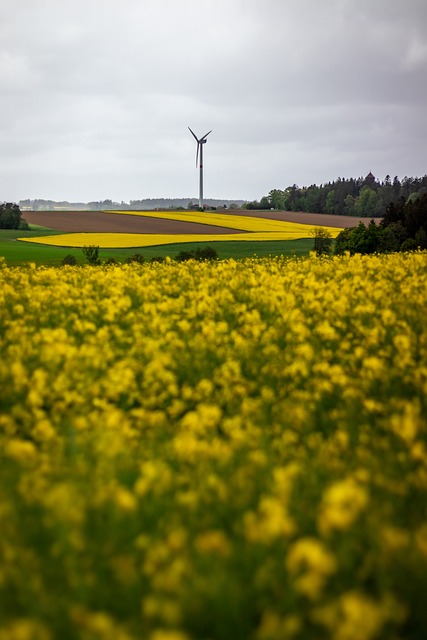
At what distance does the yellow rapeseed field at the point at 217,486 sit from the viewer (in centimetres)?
312

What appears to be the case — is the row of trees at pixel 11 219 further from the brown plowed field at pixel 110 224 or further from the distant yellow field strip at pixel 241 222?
the distant yellow field strip at pixel 241 222

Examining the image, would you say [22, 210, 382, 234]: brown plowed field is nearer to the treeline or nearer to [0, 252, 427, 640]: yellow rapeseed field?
the treeline

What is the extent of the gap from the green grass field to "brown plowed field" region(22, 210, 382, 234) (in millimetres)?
11534

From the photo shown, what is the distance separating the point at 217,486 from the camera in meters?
4.21

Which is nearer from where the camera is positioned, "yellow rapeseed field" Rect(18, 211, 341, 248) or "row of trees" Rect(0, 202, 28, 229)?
"yellow rapeseed field" Rect(18, 211, 341, 248)

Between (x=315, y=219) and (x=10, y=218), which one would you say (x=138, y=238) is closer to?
(x=10, y=218)

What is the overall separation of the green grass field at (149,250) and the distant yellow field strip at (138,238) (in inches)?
91.7

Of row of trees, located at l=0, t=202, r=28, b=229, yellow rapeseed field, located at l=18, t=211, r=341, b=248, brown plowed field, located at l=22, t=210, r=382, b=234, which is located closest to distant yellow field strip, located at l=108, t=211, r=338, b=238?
yellow rapeseed field, located at l=18, t=211, r=341, b=248

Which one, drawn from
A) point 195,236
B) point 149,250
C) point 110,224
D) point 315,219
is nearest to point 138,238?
point 195,236

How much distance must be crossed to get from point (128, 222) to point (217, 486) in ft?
256

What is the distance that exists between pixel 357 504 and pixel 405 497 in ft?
3.42

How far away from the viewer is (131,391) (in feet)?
24.7

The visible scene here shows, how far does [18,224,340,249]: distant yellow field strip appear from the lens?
58.4 metres

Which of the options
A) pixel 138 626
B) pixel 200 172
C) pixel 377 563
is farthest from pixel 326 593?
pixel 200 172
